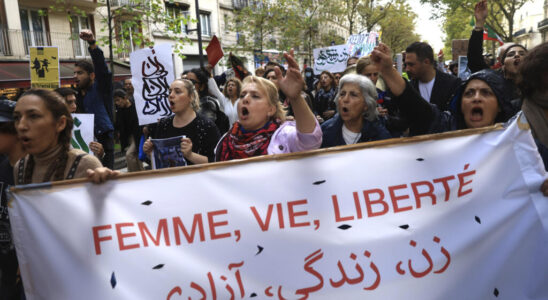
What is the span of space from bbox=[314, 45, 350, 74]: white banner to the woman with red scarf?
7.18 meters

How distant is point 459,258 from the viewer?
6.36 ft

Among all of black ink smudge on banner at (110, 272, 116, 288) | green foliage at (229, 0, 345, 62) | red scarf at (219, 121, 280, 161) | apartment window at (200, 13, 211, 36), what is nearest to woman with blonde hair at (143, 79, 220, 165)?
red scarf at (219, 121, 280, 161)

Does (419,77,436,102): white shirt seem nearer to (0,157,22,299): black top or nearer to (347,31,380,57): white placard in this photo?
(0,157,22,299): black top

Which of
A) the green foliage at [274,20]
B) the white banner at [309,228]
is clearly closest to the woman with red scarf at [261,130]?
the white banner at [309,228]

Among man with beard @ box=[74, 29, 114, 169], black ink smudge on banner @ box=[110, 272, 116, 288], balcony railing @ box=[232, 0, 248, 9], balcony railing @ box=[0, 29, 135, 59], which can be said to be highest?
balcony railing @ box=[232, 0, 248, 9]

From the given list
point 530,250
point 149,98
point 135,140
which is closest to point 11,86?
point 135,140

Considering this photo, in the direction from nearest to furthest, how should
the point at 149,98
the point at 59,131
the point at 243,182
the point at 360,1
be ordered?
the point at 243,182 < the point at 59,131 < the point at 149,98 < the point at 360,1

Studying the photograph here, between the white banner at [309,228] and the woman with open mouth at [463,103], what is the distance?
411 mm

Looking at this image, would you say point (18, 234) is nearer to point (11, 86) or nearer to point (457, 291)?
point (457, 291)

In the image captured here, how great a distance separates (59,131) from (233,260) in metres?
1.10

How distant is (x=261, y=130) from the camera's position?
267 cm

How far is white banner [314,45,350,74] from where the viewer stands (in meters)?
9.75

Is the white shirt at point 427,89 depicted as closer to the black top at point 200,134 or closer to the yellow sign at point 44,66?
the black top at point 200,134

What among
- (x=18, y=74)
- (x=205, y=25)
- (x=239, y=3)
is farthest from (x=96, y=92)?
(x=239, y=3)
